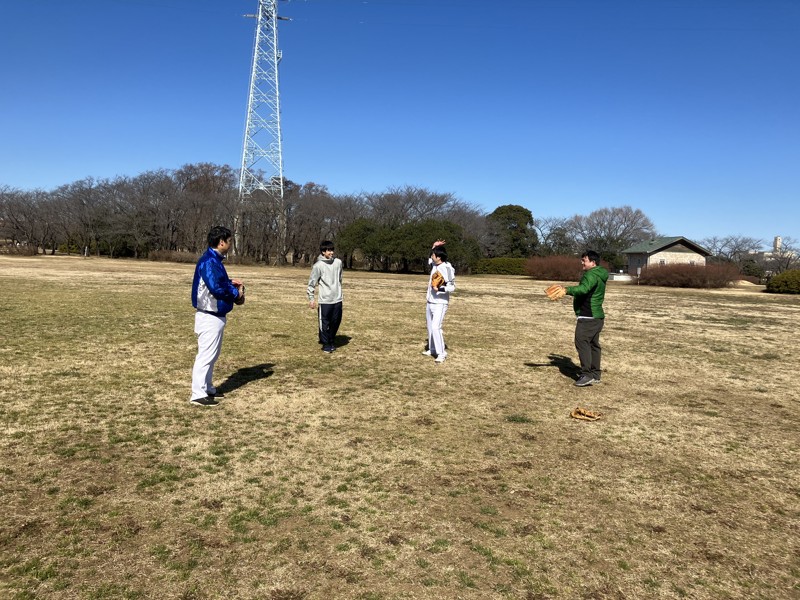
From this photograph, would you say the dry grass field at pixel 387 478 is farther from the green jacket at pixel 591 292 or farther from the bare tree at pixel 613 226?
the bare tree at pixel 613 226

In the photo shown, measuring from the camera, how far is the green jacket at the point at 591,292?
6477 mm

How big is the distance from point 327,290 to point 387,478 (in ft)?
15.3

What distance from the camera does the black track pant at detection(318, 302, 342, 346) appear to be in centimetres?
827

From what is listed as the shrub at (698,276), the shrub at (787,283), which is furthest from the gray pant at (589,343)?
the shrub at (698,276)

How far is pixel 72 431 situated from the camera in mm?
4418

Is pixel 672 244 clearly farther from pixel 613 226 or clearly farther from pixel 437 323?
pixel 437 323

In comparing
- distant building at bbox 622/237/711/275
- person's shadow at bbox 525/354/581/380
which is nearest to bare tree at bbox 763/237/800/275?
distant building at bbox 622/237/711/275

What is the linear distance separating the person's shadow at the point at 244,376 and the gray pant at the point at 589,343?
Answer: 4013 millimetres

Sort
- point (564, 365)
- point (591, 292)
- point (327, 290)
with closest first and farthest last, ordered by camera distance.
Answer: point (591, 292) → point (564, 365) → point (327, 290)

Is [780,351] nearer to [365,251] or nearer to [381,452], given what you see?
[381,452]

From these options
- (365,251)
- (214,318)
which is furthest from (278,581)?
(365,251)

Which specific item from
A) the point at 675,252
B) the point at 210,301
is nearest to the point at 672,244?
the point at 675,252

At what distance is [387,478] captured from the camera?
12.5ft

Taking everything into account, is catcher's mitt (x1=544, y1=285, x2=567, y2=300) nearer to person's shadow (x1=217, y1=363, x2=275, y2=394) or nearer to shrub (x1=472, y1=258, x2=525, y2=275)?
person's shadow (x1=217, y1=363, x2=275, y2=394)
